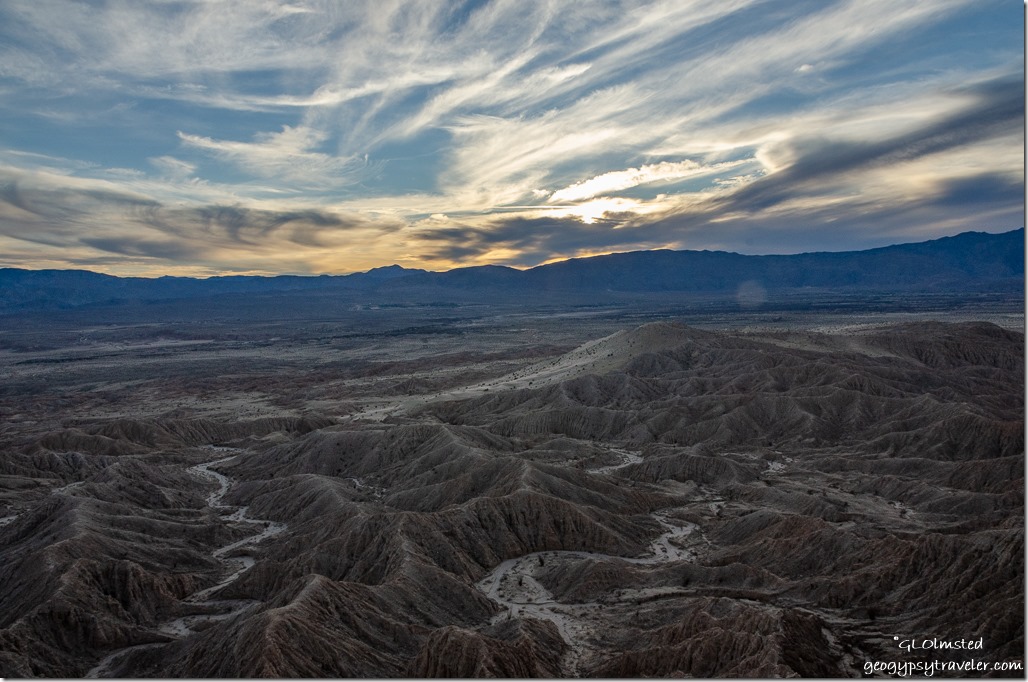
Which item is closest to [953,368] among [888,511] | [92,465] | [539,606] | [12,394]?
[888,511]

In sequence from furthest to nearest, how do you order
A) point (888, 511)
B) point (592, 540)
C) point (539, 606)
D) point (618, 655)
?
point (888, 511), point (592, 540), point (539, 606), point (618, 655)

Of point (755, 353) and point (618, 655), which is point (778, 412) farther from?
point (618, 655)

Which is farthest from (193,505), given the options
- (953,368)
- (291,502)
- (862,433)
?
(953,368)

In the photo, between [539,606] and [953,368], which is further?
[953,368]

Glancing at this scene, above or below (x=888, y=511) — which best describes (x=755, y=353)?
above

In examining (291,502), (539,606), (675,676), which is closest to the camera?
(675,676)

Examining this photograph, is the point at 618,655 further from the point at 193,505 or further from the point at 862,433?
the point at 862,433
